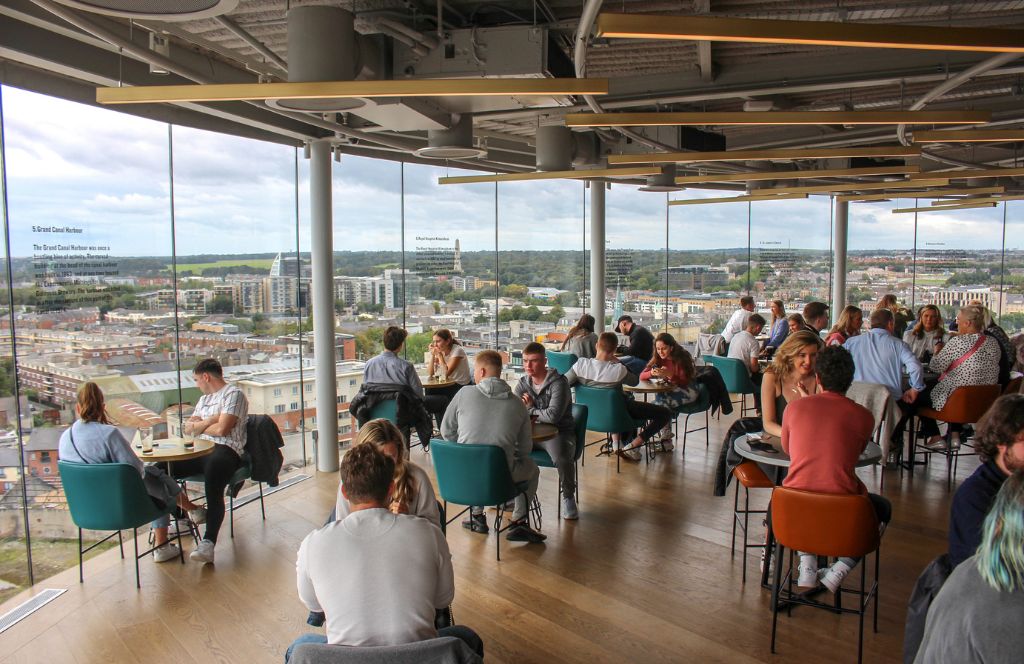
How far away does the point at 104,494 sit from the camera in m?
4.45

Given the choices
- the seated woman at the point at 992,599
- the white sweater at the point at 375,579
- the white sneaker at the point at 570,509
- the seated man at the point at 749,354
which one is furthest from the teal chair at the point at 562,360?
the seated woman at the point at 992,599

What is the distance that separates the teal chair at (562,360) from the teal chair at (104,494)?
16.9 ft

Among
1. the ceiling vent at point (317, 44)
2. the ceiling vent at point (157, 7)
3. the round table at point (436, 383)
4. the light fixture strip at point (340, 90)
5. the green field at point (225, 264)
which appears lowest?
the round table at point (436, 383)

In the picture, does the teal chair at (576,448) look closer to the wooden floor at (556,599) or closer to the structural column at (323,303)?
the wooden floor at (556,599)

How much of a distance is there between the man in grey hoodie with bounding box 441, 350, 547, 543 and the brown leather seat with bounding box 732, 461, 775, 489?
1372 millimetres

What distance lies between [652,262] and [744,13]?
337 inches

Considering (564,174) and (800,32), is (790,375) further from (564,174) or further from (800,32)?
(564,174)

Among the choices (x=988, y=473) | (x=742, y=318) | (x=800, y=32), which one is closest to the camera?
(x=988, y=473)

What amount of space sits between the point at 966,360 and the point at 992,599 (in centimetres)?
521

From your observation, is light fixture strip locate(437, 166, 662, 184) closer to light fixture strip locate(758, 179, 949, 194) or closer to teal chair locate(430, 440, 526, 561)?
light fixture strip locate(758, 179, 949, 194)

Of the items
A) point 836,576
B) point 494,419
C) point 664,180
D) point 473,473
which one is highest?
point 664,180

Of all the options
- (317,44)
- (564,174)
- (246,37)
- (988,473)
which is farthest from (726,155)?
(988,473)

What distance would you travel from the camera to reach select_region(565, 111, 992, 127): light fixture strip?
16.3 feet

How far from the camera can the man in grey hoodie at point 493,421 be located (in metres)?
4.83
